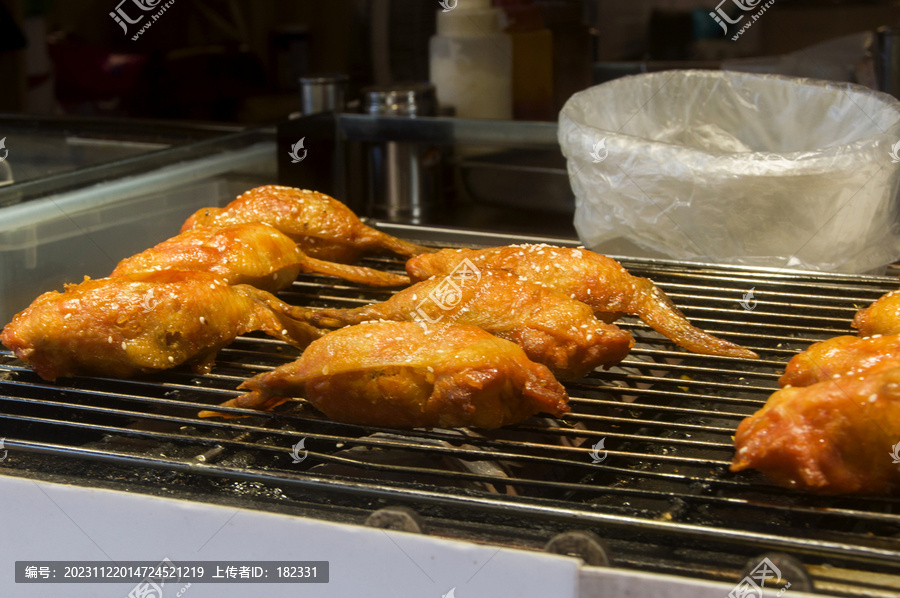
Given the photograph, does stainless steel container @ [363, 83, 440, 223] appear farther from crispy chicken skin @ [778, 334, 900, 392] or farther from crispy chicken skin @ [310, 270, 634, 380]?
crispy chicken skin @ [778, 334, 900, 392]

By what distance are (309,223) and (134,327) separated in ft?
2.72

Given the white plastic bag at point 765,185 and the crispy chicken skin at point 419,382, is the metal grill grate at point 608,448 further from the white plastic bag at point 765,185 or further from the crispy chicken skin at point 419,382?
the white plastic bag at point 765,185

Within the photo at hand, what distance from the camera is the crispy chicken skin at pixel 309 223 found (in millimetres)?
2650

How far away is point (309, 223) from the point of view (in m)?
2.67

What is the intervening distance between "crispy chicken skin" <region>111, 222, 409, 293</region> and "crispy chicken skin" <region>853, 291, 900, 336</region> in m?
1.29

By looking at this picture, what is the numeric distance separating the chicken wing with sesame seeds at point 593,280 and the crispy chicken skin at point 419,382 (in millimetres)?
448

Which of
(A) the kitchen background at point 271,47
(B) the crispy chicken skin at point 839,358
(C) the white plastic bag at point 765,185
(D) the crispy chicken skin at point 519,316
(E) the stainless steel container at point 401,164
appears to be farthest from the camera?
(A) the kitchen background at point 271,47

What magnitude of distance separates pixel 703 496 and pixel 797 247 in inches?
57.6

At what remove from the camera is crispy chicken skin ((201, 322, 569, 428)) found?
1.69 meters

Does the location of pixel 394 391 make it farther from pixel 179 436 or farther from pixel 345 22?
pixel 345 22

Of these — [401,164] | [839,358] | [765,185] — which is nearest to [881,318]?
[839,358]

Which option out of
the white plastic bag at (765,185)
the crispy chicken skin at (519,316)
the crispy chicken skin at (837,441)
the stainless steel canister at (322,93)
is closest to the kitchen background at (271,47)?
the stainless steel canister at (322,93)

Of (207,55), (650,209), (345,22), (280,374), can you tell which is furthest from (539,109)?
(280,374)

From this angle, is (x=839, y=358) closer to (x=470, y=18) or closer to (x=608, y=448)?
(x=608, y=448)
